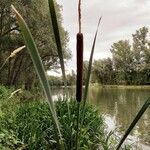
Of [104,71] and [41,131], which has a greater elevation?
[104,71]

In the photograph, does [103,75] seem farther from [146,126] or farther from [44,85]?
[44,85]

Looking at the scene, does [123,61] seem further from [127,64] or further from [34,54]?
[34,54]

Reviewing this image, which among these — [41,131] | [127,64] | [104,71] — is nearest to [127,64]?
[127,64]

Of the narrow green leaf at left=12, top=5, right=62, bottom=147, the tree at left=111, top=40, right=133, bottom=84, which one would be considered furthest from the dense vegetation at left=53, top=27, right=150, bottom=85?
the narrow green leaf at left=12, top=5, right=62, bottom=147

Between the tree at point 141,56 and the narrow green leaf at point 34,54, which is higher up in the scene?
the tree at point 141,56

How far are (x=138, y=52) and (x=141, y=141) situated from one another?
78.3m

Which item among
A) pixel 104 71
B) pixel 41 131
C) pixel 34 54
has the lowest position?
pixel 41 131

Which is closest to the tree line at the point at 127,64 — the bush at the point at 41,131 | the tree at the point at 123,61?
the tree at the point at 123,61

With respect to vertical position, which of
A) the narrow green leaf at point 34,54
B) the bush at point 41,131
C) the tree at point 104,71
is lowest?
the bush at point 41,131

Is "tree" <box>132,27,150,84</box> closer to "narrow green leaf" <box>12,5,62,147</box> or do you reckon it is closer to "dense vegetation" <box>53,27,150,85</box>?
"dense vegetation" <box>53,27,150,85</box>

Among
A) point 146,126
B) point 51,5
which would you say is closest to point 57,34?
point 51,5

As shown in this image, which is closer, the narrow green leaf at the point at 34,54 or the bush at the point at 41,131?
the narrow green leaf at the point at 34,54

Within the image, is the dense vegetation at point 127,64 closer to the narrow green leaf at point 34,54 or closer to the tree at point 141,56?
the tree at point 141,56

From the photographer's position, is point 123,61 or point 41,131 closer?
point 41,131
